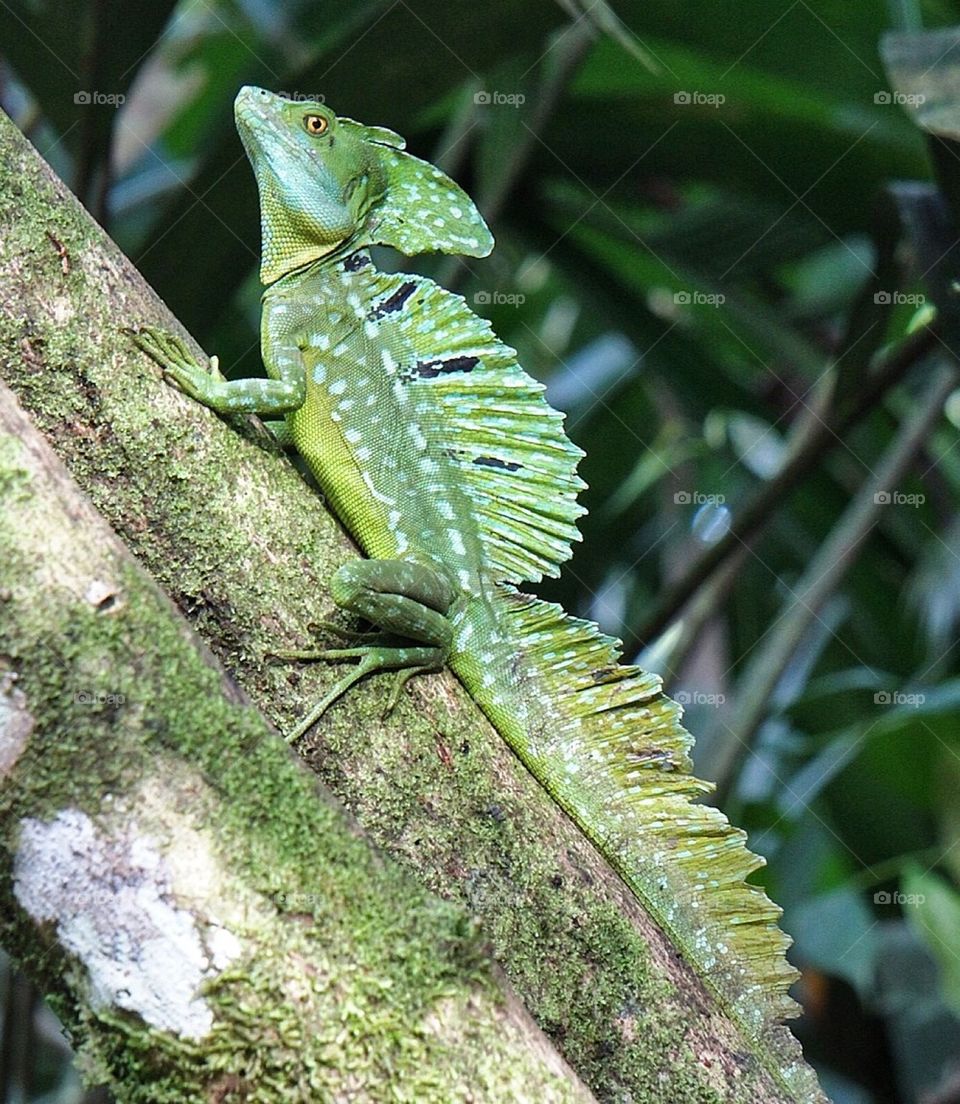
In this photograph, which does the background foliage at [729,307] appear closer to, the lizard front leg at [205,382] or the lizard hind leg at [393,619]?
the lizard front leg at [205,382]

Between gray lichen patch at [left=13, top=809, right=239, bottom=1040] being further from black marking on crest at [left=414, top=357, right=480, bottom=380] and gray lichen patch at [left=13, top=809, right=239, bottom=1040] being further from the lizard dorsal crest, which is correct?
the lizard dorsal crest

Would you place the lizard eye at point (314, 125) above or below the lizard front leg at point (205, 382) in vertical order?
above

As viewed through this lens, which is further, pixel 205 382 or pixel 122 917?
pixel 205 382

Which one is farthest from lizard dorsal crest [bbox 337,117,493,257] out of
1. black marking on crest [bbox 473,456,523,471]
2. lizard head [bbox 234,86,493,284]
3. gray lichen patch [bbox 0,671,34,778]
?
gray lichen patch [bbox 0,671,34,778]

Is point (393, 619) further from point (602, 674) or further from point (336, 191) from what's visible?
point (336, 191)

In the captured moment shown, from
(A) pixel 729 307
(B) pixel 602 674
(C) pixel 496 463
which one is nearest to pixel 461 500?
(C) pixel 496 463

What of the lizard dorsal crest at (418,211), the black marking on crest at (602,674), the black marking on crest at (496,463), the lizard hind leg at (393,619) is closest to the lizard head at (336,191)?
the lizard dorsal crest at (418,211)

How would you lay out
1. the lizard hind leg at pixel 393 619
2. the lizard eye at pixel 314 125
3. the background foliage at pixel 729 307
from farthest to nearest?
the background foliage at pixel 729 307 → the lizard eye at pixel 314 125 → the lizard hind leg at pixel 393 619
